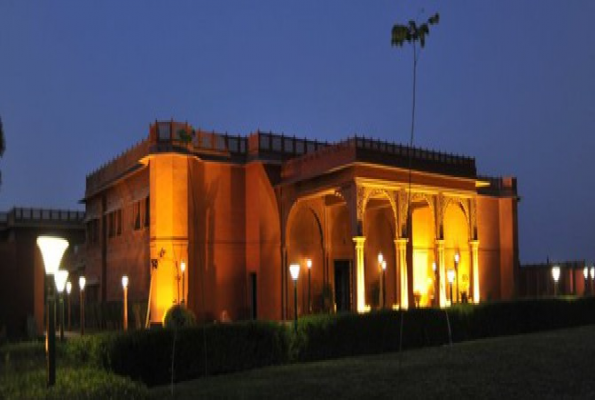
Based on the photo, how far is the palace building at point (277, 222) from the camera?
70.3 feet

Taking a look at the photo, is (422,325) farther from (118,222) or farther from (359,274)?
(118,222)

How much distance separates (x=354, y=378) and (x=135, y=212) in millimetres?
15716

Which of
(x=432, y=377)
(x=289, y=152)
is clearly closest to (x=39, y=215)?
(x=289, y=152)

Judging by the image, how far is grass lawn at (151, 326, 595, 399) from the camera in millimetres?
9609

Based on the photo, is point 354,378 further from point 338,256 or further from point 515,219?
point 515,219

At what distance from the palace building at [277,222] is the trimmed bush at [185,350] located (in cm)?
628

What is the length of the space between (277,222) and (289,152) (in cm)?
280

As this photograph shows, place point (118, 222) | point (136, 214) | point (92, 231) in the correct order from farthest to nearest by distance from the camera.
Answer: point (92, 231), point (118, 222), point (136, 214)

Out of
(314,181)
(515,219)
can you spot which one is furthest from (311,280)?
(515,219)

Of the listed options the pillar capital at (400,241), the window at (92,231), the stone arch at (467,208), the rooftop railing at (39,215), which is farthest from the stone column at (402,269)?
the rooftop railing at (39,215)

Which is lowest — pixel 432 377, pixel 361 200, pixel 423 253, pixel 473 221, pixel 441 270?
pixel 432 377

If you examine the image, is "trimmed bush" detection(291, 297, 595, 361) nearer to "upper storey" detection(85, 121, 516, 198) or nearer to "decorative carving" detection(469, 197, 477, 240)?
"decorative carving" detection(469, 197, 477, 240)

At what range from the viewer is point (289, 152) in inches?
977

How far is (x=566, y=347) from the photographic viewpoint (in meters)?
14.4
